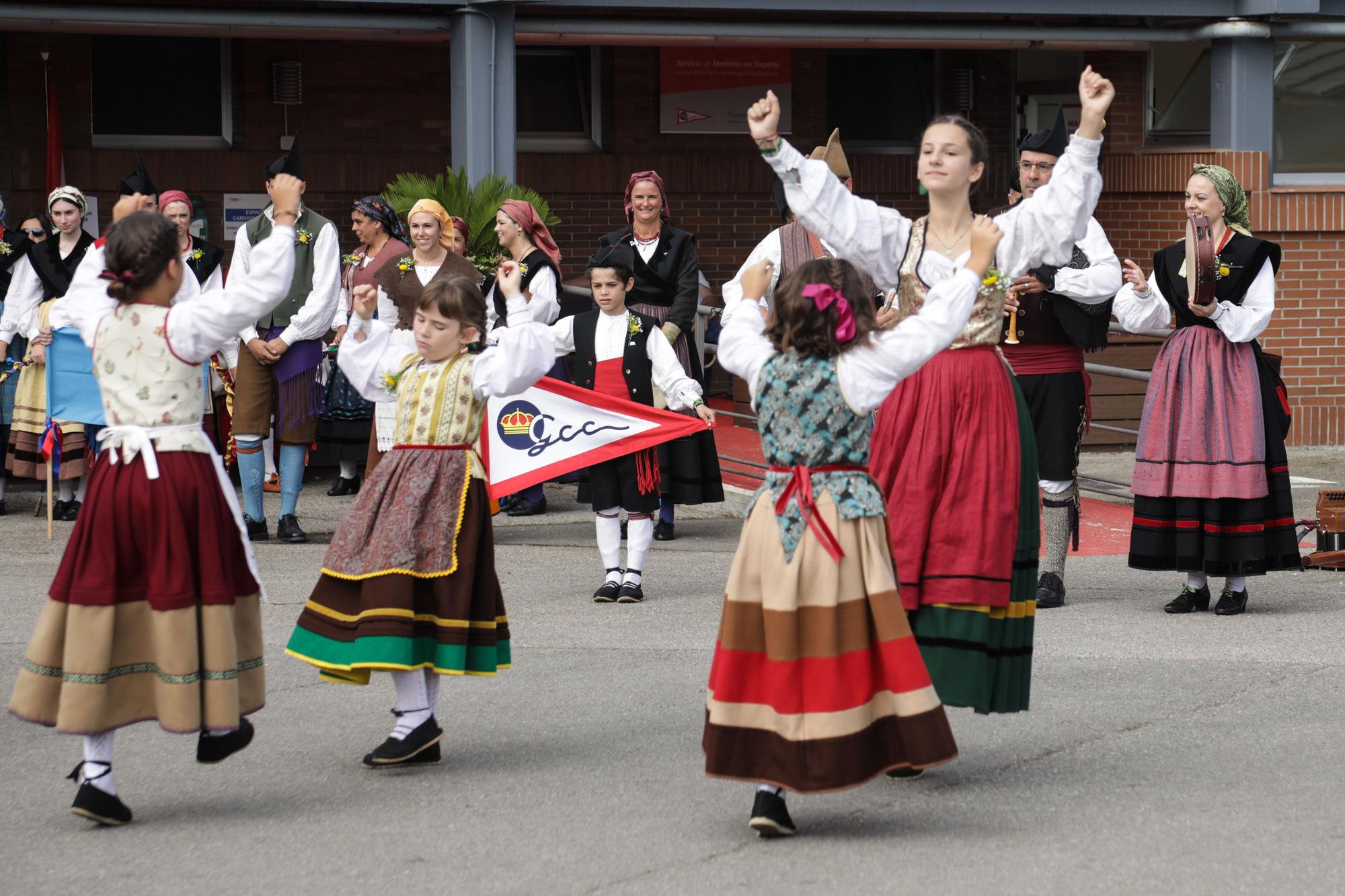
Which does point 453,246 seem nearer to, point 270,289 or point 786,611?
point 270,289

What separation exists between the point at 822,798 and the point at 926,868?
682 millimetres

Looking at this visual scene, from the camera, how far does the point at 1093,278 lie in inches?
293

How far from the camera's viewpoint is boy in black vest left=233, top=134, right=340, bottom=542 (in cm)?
935

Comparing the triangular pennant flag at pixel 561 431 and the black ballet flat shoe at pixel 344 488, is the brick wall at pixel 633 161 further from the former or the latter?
the triangular pennant flag at pixel 561 431

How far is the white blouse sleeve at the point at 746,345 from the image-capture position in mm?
4660

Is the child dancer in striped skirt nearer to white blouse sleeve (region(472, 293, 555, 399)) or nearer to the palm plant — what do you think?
white blouse sleeve (region(472, 293, 555, 399))

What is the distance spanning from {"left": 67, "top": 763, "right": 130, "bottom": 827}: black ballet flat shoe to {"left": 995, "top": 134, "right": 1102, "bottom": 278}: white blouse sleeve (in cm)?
286

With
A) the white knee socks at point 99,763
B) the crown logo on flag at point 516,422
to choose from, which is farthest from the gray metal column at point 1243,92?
the white knee socks at point 99,763

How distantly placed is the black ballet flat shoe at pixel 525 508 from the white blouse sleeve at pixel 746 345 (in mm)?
5994

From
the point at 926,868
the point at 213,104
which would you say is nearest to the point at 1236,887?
the point at 926,868

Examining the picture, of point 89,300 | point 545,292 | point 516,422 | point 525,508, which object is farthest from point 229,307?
point 525,508

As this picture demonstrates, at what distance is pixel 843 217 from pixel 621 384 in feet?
12.4

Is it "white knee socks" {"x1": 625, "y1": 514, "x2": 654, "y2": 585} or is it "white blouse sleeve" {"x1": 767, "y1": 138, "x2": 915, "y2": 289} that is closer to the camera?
"white blouse sleeve" {"x1": 767, "y1": 138, "x2": 915, "y2": 289}

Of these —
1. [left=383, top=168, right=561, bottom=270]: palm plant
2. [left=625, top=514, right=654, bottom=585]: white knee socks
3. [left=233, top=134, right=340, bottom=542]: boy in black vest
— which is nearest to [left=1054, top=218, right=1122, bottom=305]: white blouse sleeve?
[left=625, top=514, right=654, bottom=585]: white knee socks
